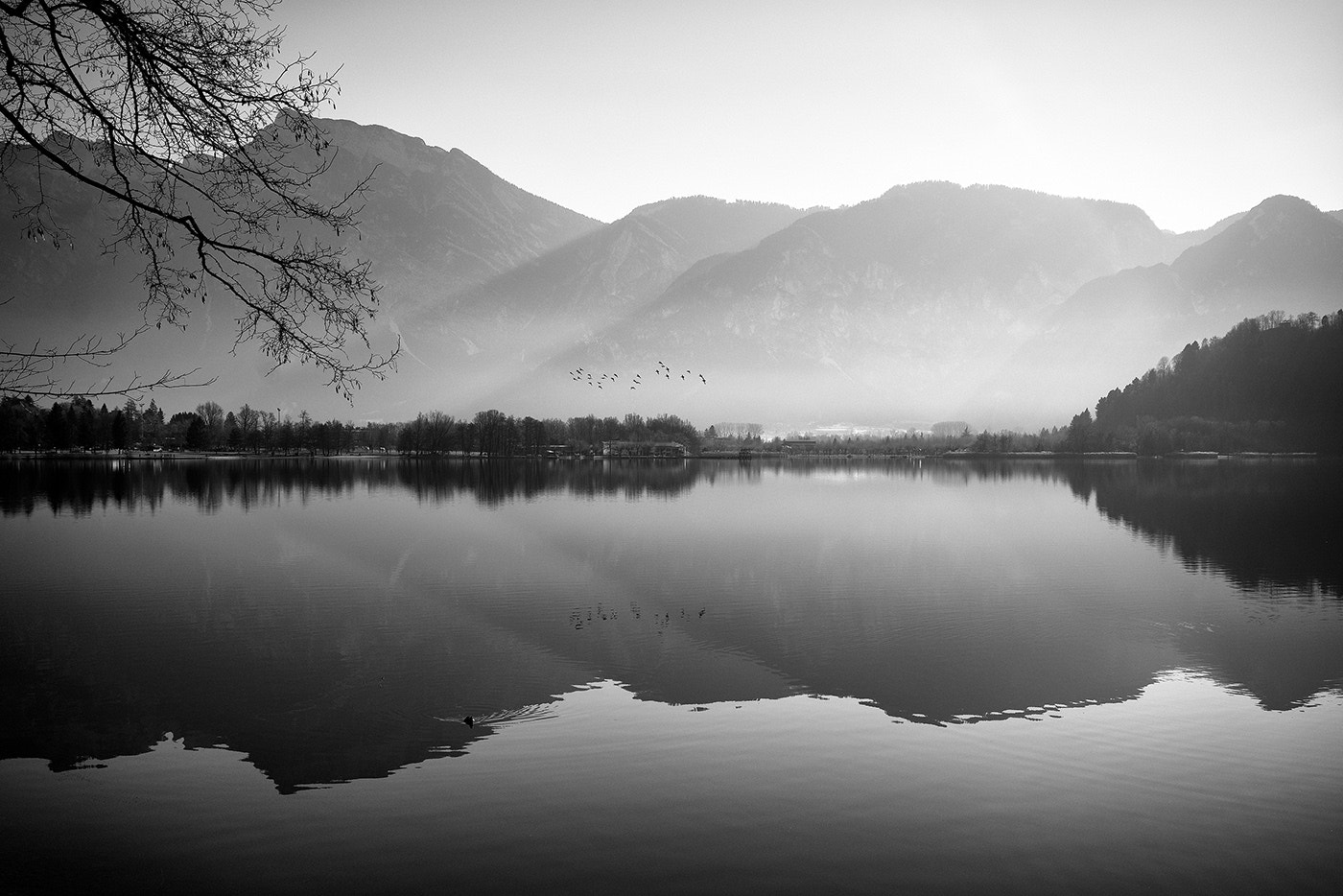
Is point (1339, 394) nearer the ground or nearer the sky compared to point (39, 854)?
nearer the sky

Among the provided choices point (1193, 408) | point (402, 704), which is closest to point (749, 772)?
point (402, 704)

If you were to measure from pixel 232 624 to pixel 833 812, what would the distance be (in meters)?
15.0

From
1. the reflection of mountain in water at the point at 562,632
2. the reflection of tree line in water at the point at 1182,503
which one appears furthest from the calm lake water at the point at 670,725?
the reflection of tree line in water at the point at 1182,503

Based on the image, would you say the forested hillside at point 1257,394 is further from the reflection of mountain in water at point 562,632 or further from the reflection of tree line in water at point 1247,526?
the reflection of mountain in water at point 562,632

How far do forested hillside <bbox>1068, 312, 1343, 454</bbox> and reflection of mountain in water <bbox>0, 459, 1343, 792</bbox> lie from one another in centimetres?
16106

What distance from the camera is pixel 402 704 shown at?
12.5 m

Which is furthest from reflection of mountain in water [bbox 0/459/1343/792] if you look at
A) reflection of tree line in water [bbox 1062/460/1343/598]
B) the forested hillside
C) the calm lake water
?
the forested hillside

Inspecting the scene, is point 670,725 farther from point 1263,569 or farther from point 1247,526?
point 1247,526

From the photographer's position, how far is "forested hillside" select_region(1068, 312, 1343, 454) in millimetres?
165413

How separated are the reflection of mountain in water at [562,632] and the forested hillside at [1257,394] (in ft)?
528

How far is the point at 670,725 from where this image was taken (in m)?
11.6

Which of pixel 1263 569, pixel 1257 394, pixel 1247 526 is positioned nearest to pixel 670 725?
pixel 1263 569

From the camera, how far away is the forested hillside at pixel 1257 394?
165 metres

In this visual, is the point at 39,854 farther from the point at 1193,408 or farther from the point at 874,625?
the point at 1193,408
